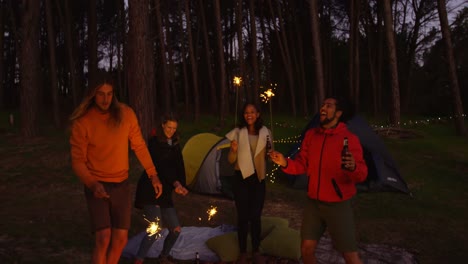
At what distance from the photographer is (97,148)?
3.93m

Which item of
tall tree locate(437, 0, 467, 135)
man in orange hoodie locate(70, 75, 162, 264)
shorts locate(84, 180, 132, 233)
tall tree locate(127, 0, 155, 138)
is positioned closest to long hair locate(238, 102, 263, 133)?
man in orange hoodie locate(70, 75, 162, 264)

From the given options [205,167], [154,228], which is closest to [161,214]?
[154,228]

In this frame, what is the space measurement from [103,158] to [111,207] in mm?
449

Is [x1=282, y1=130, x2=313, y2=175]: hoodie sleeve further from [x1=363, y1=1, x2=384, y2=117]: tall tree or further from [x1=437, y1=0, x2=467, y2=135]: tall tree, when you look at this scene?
[x1=363, y1=1, x2=384, y2=117]: tall tree

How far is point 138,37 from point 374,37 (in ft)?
84.4

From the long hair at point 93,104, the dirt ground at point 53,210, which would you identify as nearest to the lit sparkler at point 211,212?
the dirt ground at point 53,210

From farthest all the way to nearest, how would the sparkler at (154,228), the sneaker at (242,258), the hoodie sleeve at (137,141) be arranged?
the sneaker at (242,258)
the sparkler at (154,228)
the hoodie sleeve at (137,141)

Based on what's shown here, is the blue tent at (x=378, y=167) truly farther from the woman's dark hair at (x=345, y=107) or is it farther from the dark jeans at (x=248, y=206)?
the woman's dark hair at (x=345, y=107)

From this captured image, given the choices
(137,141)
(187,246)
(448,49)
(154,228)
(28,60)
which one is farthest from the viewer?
(448,49)

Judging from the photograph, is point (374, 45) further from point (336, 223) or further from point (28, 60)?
point (336, 223)

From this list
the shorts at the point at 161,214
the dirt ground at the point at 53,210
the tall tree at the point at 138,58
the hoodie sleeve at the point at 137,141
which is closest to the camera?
the hoodie sleeve at the point at 137,141

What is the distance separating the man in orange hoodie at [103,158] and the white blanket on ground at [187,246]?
1945 millimetres

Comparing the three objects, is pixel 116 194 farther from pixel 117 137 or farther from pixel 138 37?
pixel 138 37

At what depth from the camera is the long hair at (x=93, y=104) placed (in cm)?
396
